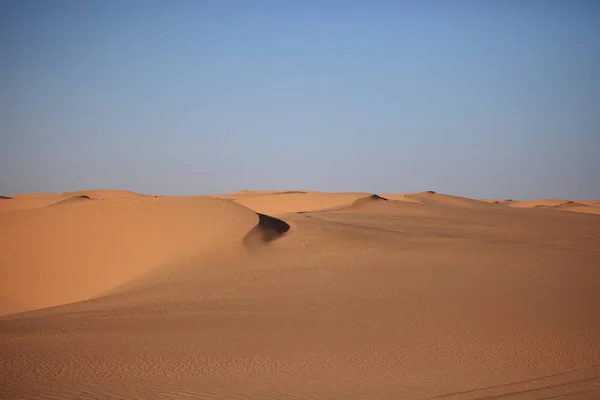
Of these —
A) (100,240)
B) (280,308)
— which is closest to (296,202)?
(100,240)

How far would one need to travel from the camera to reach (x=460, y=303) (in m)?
12.9

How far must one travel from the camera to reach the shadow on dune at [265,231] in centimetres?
2025

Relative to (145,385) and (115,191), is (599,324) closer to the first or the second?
(145,385)

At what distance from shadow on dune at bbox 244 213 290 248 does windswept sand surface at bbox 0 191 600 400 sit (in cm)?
9

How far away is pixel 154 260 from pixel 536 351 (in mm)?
12457

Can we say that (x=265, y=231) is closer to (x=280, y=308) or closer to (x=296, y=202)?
(x=280, y=308)

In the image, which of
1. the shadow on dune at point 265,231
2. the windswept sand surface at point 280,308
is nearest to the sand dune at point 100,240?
the windswept sand surface at point 280,308

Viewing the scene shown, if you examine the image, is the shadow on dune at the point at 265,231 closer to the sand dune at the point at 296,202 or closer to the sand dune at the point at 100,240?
the sand dune at the point at 100,240

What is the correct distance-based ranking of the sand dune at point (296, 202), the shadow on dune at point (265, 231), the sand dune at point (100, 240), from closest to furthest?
the sand dune at point (100, 240) < the shadow on dune at point (265, 231) < the sand dune at point (296, 202)

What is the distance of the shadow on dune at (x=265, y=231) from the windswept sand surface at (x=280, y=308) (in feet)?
0.28

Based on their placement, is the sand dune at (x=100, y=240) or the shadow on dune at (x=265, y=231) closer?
the sand dune at (x=100, y=240)

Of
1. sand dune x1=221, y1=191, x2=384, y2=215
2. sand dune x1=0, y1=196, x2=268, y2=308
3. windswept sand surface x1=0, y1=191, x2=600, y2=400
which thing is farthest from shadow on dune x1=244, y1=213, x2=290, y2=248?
sand dune x1=221, y1=191, x2=384, y2=215

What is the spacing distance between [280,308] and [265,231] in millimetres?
9002

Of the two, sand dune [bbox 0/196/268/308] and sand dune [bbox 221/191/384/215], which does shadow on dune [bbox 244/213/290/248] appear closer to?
sand dune [bbox 0/196/268/308]
